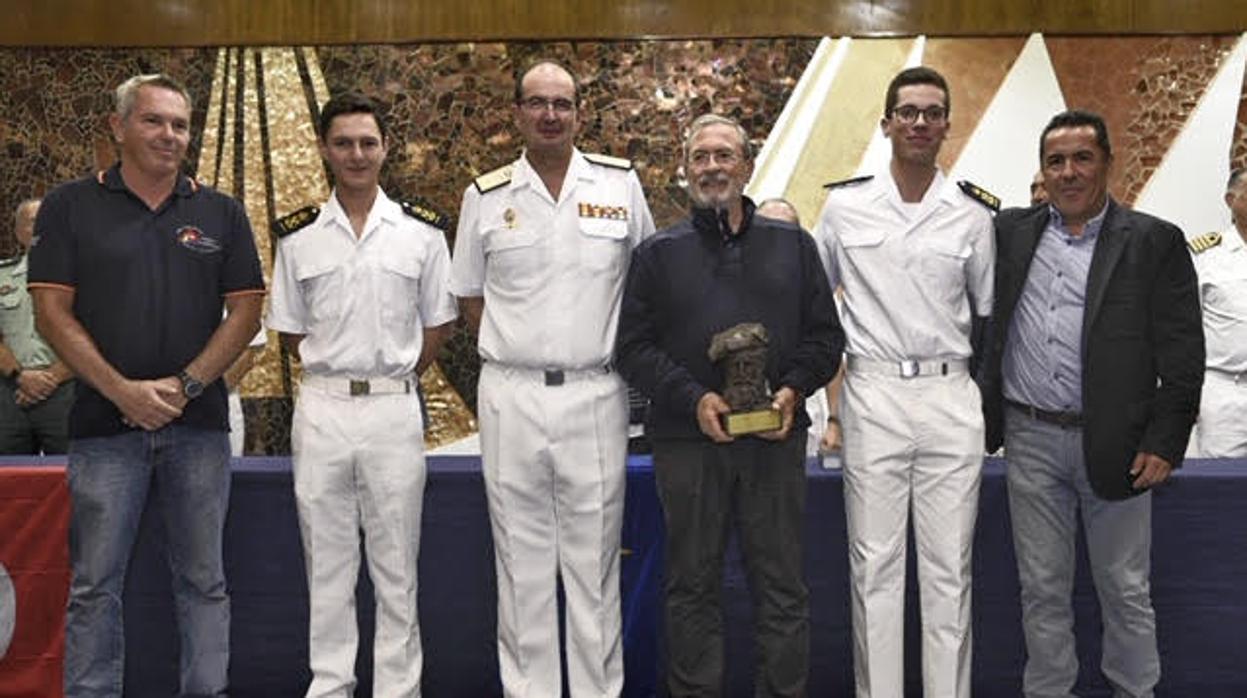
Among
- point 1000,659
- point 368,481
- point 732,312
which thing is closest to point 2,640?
point 368,481

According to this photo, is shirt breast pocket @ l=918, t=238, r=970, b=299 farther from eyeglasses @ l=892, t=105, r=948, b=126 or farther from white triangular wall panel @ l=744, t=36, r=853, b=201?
white triangular wall panel @ l=744, t=36, r=853, b=201

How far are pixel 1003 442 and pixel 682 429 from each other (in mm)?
855

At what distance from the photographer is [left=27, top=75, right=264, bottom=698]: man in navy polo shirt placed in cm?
266

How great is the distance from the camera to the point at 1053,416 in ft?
9.05

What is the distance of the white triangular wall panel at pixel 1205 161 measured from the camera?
5297mm

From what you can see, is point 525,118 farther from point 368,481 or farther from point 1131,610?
point 1131,610

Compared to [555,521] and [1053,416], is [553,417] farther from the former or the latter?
[1053,416]

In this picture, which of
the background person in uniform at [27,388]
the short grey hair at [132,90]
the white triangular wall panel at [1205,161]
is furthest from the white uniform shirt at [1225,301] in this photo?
the background person in uniform at [27,388]

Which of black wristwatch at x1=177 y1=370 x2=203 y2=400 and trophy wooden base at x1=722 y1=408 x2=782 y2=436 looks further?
black wristwatch at x1=177 y1=370 x2=203 y2=400

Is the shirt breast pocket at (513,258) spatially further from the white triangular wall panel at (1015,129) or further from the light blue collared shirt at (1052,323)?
the white triangular wall panel at (1015,129)

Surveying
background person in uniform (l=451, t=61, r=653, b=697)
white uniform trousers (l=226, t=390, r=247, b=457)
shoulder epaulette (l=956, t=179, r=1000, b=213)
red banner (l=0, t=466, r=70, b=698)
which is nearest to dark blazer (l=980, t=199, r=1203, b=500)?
shoulder epaulette (l=956, t=179, r=1000, b=213)

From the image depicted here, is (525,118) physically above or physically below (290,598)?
above

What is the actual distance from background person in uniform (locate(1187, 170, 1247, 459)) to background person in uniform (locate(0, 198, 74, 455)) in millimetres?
4237

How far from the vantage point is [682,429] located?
8.80 ft
